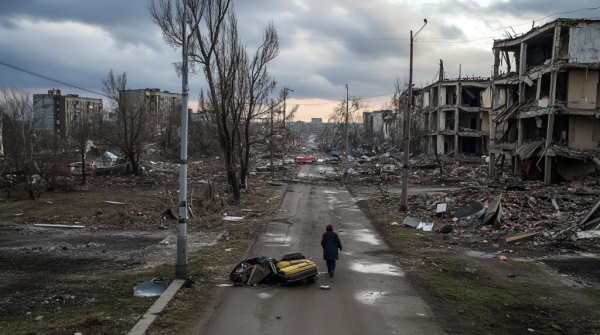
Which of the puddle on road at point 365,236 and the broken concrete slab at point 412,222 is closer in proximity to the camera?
the puddle on road at point 365,236

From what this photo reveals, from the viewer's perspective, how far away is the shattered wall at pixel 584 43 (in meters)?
26.9

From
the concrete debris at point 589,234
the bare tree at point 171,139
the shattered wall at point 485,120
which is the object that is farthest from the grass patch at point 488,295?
the bare tree at point 171,139

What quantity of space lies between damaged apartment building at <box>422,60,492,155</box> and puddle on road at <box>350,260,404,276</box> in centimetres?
4576

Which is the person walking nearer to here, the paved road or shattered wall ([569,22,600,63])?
the paved road

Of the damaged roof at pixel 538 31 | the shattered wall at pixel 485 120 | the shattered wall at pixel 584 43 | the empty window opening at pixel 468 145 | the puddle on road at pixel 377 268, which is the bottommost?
the puddle on road at pixel 377 268

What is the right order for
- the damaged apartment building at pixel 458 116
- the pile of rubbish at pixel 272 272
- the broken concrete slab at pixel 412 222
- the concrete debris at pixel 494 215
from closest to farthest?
the pile of rubbish at pixel 272 272 < the concrete debris at pixel 494 215 < the broken concrete slab at pixel 412 222 < the damaged apartment building at pixel 458 116

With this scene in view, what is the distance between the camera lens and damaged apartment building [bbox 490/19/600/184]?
27.2 metres

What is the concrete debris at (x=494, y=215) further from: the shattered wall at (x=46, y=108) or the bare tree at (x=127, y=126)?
the shattered wall at (x=46, y=108)

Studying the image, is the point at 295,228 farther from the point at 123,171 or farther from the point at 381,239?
the point at 123,171

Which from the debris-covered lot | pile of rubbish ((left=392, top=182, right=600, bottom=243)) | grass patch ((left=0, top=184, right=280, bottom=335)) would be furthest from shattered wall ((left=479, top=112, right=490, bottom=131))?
grass patch ((left=0, top=184, right=280, bottom=335))

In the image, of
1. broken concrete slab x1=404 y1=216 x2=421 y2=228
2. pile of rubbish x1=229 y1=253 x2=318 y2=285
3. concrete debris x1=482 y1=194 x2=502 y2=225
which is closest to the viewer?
pile of rubbish x1=229 y1=253 x2=318 y2=285

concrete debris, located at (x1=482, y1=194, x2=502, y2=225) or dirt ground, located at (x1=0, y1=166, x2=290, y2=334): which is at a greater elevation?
concrete debris, located at (x1=482, y1=194, x2=502, y2=225)

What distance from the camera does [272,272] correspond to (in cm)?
962

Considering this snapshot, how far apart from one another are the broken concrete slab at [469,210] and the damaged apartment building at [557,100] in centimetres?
1310
